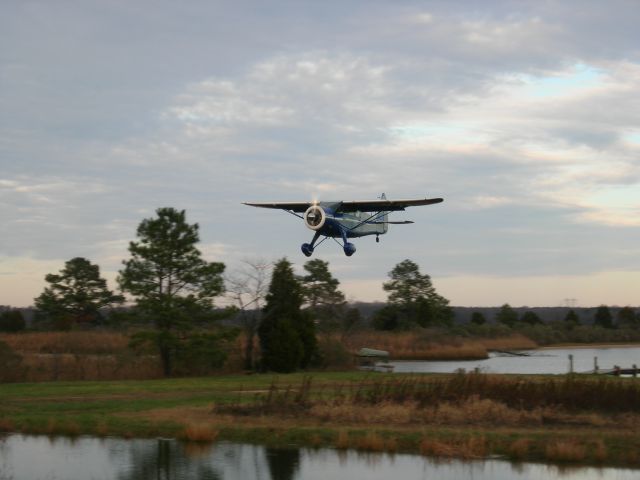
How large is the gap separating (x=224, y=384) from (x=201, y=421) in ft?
35.6

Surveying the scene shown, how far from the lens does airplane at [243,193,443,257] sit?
3316cm

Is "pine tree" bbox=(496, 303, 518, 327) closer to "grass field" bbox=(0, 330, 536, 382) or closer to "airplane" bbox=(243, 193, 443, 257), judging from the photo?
"grass field" bbox=(0, 330, 536, 382)

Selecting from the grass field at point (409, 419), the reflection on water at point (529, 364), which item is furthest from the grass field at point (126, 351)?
the grass field at point (409, 419)

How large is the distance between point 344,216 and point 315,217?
238cm

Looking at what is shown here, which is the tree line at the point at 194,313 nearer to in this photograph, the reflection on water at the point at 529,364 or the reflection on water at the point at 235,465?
the reflection on water at the point at 529,364

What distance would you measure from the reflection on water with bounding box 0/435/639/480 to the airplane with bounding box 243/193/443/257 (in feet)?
40.2

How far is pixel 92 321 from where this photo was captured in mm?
74938

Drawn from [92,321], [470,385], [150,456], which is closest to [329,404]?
[470,385]

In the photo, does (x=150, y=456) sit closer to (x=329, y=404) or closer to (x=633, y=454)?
(x=329, y=404)

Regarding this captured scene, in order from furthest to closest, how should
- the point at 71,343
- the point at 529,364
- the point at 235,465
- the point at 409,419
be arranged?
the point at 529,364, the point at 71,343, the point at 409,419, the point at 235,465

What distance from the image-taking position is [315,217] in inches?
1304

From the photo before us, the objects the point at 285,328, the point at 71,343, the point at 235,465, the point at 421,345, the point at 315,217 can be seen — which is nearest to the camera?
the point at 235,465

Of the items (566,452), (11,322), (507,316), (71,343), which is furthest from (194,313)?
(507,316)

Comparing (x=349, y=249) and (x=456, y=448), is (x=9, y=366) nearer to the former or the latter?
(x=349, y=249)
